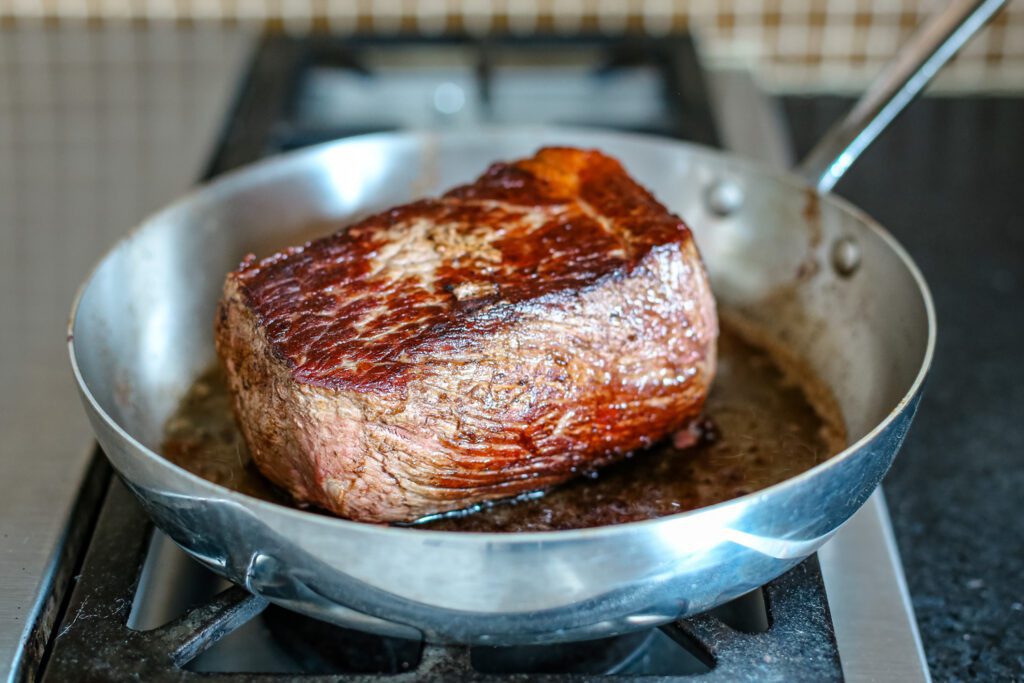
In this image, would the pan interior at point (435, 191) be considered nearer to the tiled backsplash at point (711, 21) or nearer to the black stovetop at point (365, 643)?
the black stovetop at point (365, 643)

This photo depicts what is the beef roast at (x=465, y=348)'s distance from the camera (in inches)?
39.7

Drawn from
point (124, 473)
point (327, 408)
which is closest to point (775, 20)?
point (327, 408)

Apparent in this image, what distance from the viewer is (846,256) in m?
1.36

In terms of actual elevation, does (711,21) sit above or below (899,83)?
below

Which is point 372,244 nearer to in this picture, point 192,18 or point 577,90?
point 577,90

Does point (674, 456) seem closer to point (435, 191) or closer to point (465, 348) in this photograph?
point (465, 348)

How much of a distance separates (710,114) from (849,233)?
0.55 m

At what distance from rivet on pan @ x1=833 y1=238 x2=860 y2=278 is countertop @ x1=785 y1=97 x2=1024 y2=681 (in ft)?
0.74

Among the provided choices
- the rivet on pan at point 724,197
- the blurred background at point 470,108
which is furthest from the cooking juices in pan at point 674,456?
the rivet on pan at point 724,197

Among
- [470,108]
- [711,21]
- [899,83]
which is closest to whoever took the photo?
[899,83]

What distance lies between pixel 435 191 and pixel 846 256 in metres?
0.60

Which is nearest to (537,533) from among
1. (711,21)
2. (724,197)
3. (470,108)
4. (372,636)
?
(372,636)

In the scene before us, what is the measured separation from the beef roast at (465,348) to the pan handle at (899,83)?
32 cm

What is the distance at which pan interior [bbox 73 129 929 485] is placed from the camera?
1.23 m
